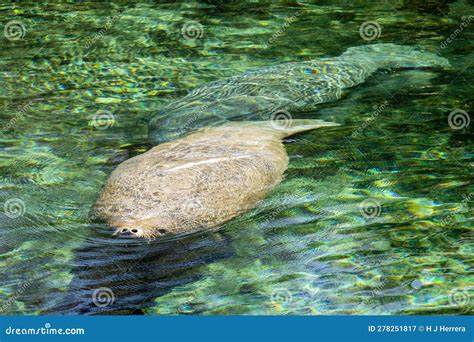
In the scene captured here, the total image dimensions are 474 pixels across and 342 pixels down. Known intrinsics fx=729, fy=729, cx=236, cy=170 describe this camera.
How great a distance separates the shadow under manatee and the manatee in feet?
0.36

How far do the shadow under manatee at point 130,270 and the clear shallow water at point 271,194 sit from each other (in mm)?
13

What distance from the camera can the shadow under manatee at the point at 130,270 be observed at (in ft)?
15.6

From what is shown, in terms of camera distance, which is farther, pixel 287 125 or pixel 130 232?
pixel 287 125

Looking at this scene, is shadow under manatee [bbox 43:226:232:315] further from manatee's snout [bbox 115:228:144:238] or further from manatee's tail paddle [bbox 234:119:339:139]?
manatee's tail paddle [bbox 234:119:339:139]

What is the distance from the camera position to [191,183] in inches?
225

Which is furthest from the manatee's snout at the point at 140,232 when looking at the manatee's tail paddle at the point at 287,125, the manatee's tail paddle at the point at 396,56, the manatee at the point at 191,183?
the manatee's tail paddle at the point at 396,56

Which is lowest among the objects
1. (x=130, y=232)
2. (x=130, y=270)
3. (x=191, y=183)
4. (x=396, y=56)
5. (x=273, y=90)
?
(x=130, y=270)

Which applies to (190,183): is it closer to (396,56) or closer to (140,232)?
(140,232)

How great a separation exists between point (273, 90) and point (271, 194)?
2.44 meters

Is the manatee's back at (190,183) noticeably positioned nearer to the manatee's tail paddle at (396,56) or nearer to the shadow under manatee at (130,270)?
the shadow under manatee at (130,270)

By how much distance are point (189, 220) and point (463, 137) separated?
332cm

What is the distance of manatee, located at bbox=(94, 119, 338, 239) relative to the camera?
211 inches

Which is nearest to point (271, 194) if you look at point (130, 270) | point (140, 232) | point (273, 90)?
point (140, 232)

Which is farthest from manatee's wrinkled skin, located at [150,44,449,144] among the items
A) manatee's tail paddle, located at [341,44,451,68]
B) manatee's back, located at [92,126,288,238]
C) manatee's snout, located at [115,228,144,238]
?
manatee's snout, located at [115,228,144,238]
